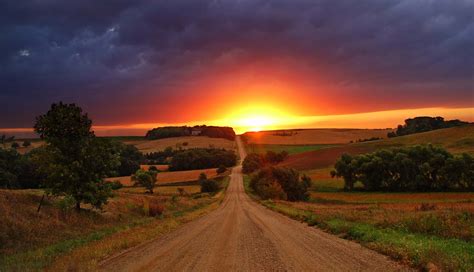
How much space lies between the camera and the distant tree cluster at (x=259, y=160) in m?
142

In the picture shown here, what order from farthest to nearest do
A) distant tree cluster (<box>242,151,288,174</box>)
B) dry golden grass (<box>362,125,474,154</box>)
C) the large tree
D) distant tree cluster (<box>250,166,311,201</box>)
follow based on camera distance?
distant tree cluster (<box>242,151,288,174</box>), dry golden grass (<box>362,125,474,154</box>), distant tree cluster (<box>250,166,311,201</box>), the large tree

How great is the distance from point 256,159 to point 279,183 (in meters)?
60.6

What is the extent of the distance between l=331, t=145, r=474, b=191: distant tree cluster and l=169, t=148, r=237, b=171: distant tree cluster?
71889mm

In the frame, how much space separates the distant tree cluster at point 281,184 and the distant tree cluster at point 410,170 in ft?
44.6

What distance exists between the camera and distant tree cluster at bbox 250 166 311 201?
268 feet

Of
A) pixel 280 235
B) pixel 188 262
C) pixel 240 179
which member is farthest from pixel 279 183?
pixel 188 262

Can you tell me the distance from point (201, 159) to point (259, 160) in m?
24.7

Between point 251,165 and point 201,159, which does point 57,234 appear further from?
point 201,159

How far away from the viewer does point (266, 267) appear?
13.0m

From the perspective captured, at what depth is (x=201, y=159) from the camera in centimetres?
16012

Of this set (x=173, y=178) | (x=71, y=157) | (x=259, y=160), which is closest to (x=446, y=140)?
(x=259, y=160)

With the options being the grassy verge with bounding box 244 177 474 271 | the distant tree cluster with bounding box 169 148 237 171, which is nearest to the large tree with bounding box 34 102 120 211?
the grassy verge with bounding box 244 177 474 271

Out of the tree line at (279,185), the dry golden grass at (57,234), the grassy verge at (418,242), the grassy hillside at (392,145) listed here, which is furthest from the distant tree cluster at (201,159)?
the grassy verge at (418,242)

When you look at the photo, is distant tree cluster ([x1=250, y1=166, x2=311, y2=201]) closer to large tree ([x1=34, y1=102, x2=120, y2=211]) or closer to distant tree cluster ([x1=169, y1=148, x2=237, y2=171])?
large tree ([x1=34, y1=102, x2=120, y2=211])
